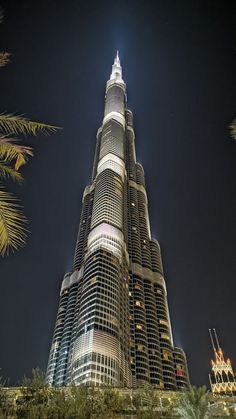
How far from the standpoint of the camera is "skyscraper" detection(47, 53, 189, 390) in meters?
97.6

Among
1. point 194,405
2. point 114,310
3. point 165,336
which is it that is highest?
point 165,336

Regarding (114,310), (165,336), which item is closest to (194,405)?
(114,310)

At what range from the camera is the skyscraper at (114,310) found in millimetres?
97562

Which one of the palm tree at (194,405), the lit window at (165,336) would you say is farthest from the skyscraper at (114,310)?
the palm tree at (194,405)

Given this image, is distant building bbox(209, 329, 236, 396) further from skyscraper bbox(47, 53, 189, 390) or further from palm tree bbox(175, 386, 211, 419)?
palm tree bbox(175, 386, 211, 419)

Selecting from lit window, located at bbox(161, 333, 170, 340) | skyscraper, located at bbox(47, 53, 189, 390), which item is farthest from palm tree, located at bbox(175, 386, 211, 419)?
lit window, located at bbox(161, 333, 170, 340)

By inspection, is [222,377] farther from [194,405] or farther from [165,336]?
[194,405]

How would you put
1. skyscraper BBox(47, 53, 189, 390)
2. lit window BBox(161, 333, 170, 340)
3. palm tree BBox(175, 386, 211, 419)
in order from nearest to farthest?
palm tree BBox(175, 386, 211, 419) < skyscraper BBox(47, 53, 189, 390) < lit window BBox(161, 333, 170, 340)

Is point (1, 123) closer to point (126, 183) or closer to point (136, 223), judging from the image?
point (136, 223)

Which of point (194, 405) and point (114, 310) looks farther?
point (114, 310)

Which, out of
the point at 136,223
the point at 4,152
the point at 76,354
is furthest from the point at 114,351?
the point at 4,152

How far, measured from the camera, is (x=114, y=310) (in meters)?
110

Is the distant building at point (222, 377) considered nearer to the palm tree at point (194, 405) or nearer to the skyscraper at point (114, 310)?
the skyscraper at point (114, 310)

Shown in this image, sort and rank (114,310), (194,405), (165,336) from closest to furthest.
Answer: (194,405) → (114,310) → (165,336)
